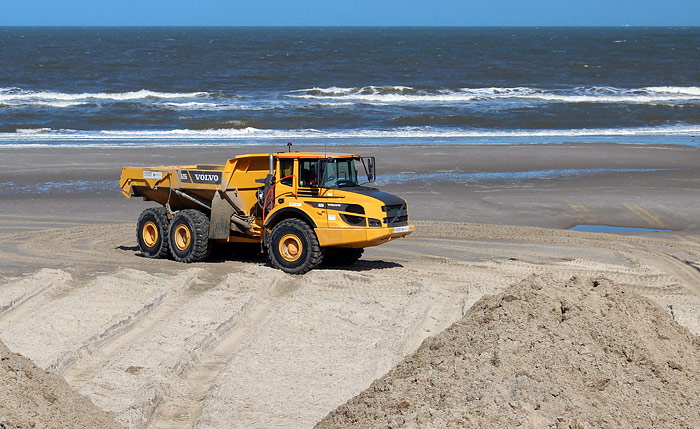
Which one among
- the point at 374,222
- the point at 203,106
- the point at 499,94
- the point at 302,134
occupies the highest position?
the point at 499,94

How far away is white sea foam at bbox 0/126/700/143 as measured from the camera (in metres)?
33.6

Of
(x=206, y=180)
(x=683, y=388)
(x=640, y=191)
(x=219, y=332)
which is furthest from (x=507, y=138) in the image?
(x=683, y=388)

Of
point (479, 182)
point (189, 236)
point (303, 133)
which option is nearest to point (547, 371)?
point (189, 236)

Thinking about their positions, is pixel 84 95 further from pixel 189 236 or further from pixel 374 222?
pixel 374 222

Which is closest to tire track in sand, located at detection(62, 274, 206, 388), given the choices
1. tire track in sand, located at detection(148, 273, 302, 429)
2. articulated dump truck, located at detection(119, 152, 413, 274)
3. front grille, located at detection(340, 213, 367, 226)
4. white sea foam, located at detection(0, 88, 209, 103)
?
tire track in sand, located at detection(148, 273, 302, 429)

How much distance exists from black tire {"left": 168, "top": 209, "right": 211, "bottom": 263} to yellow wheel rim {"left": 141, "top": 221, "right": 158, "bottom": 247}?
381 mm

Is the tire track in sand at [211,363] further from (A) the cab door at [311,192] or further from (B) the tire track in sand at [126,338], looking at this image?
(A) the cab door at [311,192]

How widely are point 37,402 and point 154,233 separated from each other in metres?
8.72

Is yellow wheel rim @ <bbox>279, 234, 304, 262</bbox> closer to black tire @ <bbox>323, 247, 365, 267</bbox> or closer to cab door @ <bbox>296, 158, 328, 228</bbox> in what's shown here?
cab door @ <bbox>296, 158, 328, 228</bbox>

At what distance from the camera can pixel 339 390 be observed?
8211 millimetres

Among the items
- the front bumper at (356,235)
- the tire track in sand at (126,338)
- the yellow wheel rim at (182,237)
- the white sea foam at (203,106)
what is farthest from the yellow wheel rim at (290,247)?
the white sea foam at (203,106)

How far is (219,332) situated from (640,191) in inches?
567

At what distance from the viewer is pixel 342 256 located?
46.3ft

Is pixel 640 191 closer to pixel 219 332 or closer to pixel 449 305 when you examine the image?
pixel 449 305
